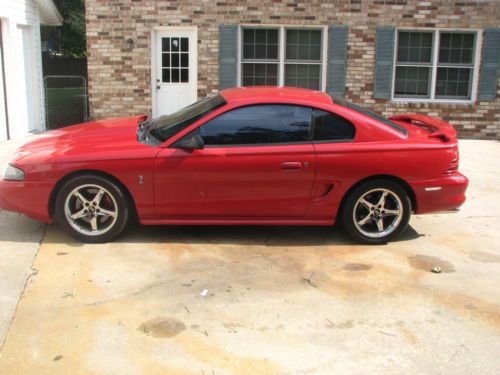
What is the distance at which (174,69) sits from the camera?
12.5 m

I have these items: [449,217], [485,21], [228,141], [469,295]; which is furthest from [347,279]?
[485,21]

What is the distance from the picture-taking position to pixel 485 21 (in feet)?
40.3

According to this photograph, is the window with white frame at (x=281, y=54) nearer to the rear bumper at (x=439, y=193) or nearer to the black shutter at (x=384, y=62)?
the black shutter at (x=384, y=62)

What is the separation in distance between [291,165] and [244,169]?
44cm

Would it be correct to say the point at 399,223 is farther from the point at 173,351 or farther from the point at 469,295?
the point at 173,351

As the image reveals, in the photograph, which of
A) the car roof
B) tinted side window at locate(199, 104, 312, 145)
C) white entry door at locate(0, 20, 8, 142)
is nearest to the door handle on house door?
tinted side window at locate(199, 104, 312, 145)

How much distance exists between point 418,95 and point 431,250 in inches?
297

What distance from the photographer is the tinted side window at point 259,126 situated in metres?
5.67

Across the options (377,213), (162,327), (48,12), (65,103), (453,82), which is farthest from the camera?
(65,103)

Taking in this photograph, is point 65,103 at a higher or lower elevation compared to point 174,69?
lower

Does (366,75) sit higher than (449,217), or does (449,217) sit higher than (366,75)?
(366,75)

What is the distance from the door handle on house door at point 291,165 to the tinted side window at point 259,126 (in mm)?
226

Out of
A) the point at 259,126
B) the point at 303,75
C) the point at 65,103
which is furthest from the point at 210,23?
the point at 65,103

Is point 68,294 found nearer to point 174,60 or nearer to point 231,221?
point 231,221
